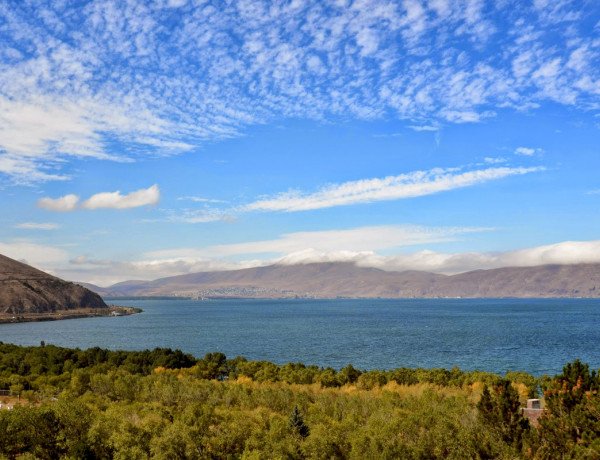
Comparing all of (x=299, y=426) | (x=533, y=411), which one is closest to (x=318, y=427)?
(x=299, y=426)

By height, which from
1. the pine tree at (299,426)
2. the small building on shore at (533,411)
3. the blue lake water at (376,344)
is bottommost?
the blue lake water at (376,344)

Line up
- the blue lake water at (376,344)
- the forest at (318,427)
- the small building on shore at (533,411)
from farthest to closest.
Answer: the blue lake water at (376,344) → the small building on shore at (533,411) → the forest at (318,427)

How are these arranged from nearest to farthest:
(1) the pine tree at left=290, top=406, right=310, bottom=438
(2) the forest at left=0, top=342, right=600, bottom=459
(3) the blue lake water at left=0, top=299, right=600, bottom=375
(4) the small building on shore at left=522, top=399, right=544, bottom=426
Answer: (2) the forest at left=0, top=342, right=600, bottom=459 < (1) the pine tree at left=290, top=406, right=310, bottom=438 < (4) the small building on shore at left=522, top=399, right=544, bottom=426 < (3) the blue lake water at left=0, top=299, right=600, bottom=375

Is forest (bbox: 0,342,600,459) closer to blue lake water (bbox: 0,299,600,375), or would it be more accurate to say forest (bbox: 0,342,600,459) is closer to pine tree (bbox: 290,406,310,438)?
pine tree (bbox: 290,406,310,438)

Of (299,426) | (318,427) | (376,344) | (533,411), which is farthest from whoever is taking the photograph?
(376,344)

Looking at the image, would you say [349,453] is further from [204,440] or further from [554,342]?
[554,342]

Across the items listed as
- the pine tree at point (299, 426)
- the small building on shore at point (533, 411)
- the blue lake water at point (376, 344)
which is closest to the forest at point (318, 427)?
A: the pine tree at point (299, 426)

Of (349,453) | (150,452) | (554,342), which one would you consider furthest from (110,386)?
(554,342)

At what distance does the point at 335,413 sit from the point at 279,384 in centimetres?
1983

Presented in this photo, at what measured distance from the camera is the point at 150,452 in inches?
1030

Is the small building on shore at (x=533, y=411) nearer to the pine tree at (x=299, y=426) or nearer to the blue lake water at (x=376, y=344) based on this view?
the pine tree at (x=299, y=426)

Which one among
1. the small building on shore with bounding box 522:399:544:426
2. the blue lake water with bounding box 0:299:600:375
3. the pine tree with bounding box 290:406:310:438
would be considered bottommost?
the blue lake water with bounding box 0:299:600:375

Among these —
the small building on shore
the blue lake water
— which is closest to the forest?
the small building on shore

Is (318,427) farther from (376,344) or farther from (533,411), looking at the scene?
(376,344)
